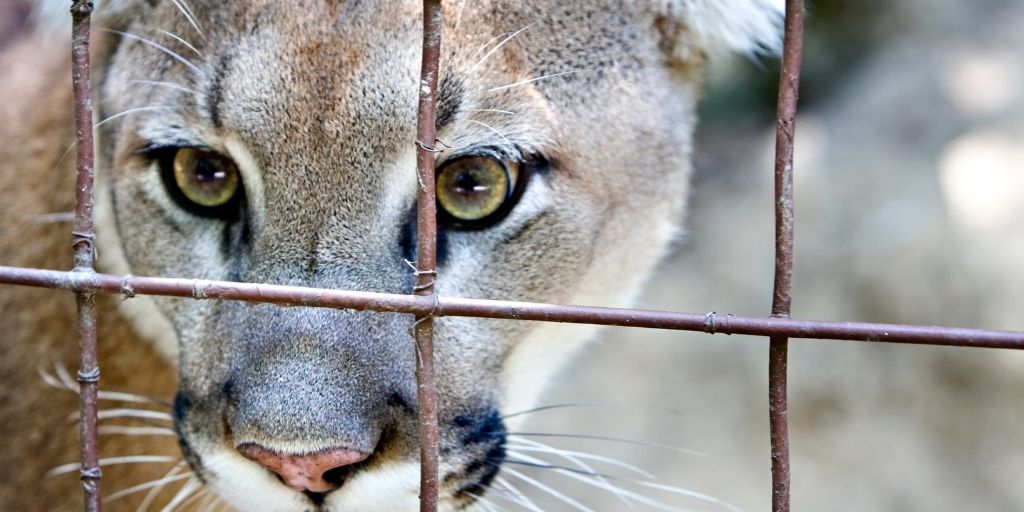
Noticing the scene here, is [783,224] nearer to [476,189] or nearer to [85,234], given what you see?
[476,189]

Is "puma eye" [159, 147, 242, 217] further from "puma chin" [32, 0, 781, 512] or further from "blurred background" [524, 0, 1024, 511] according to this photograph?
"blurred background" [524, 0, 1024, 511]

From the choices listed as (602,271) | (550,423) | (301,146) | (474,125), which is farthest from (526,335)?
(550,423)

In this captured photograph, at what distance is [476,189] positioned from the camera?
2020 millimetres

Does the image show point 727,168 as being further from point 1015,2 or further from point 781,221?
point 781,221

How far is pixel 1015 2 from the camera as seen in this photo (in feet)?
16.7

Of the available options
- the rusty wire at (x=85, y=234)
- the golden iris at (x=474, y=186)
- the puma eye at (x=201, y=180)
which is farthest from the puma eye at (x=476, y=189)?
the rusty wire at (x=85, y=234)

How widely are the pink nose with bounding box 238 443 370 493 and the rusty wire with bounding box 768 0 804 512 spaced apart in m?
0.67

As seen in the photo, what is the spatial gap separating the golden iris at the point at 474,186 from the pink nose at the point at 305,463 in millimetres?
528

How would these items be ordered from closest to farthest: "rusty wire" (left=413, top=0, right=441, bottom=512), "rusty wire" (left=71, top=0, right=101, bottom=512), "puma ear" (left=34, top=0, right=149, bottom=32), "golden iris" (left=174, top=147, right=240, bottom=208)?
"rusty wire" (left=413, top=0, right=441, bottom=512)
"rusty wire" (left=71, top=0, right=101, bottom=512)
"golden iris" (left=174, top=147, right=240, bottom=208)
"puma ear" (left=34, top=0, right=149, bottom=32)

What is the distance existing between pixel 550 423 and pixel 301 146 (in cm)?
300

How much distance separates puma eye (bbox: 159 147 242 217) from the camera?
203 centimetres

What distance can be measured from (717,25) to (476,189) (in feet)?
2.66

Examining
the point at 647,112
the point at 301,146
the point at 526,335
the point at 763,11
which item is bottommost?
the point at 526,335

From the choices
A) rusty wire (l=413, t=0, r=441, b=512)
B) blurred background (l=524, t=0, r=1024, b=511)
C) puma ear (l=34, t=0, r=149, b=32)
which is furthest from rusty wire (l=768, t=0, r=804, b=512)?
blurred background (l=524, t=0, r=1024, b=511)
